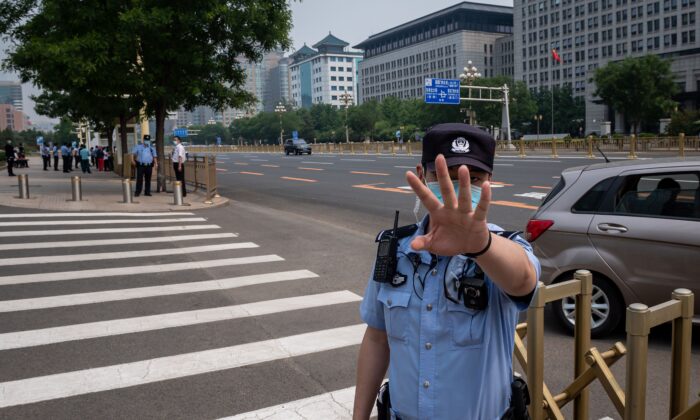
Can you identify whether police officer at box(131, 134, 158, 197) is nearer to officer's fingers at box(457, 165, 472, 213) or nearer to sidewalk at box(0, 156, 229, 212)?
sidewalk at box(0, 156, 229, 212)

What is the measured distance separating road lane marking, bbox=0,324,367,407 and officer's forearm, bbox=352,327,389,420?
319cm

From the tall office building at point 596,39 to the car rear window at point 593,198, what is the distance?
8740cm

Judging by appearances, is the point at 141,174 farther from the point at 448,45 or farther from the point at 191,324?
the point at 448,45

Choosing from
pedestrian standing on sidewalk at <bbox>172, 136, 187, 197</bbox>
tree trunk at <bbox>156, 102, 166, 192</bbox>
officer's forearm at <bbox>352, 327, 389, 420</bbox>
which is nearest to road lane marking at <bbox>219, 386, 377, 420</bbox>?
officer's forearm at <bbox>352, 327, 389, 420</bbox>

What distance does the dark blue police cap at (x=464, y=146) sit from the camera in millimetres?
1894

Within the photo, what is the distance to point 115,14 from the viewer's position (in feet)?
62.9

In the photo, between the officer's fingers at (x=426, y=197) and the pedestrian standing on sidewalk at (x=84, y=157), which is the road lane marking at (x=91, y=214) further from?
the pedestrian standing on sidewalk at (x=84, y=157)

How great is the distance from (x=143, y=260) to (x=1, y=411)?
552 centimetres

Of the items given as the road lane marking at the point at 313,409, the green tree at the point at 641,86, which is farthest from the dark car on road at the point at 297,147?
the road lane marking at the point at 313,409

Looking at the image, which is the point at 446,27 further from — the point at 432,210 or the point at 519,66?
the point at 432,210

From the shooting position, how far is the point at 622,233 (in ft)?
18.1

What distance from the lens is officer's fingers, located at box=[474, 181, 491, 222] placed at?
5.27 ft

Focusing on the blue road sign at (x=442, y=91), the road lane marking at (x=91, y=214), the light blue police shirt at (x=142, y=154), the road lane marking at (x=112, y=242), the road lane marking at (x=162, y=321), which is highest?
the blue road sign at (x=442, y=91)

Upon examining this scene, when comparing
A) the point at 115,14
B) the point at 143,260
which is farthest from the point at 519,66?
the point at 143,260
